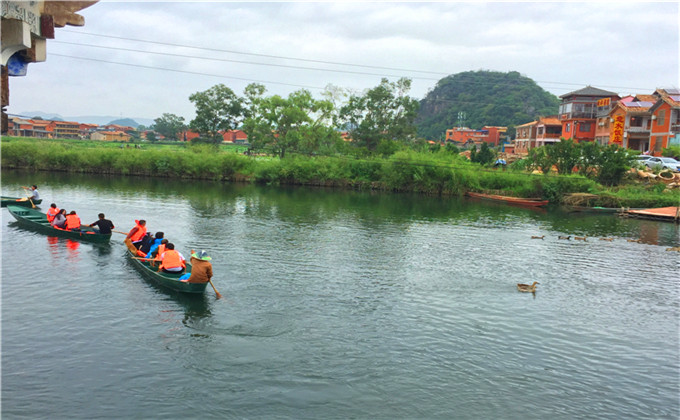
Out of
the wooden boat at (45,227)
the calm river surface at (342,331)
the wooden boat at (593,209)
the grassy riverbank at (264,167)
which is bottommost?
the calm river surface at (342,331)

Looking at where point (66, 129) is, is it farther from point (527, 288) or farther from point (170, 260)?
point (527, 288)

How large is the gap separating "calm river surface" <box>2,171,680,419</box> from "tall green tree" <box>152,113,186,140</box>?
122m

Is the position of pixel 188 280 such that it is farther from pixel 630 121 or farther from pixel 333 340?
pixel 630 121

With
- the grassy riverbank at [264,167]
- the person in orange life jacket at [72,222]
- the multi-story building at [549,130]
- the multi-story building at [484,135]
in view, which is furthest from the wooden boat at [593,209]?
the multi-story building at [484,135]

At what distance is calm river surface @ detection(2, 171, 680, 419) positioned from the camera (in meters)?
12.4

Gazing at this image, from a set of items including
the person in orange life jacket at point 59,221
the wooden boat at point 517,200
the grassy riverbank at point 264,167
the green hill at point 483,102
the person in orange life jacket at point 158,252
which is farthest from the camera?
the green hill at point 483,102

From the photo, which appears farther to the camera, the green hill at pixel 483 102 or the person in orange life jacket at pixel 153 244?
the green hill at pixel 483 102

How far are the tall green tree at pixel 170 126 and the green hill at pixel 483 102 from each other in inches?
2894

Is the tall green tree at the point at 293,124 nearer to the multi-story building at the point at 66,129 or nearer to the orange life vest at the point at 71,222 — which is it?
the orange life vest at the point at 71,222

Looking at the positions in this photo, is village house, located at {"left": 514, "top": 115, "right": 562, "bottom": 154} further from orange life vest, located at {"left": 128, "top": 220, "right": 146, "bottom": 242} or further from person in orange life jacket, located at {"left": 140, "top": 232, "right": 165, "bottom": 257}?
person in orange life jacket, located at {"left": 140, "top": 232, "right": 165, "bottom": 257}

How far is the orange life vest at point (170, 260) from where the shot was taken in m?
19.7

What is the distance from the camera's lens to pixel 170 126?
156750 mm

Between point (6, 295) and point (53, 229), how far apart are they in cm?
1092

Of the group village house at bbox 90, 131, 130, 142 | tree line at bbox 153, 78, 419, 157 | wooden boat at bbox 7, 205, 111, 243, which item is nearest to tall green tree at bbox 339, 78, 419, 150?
tree line at bbox 153, 78, 419, 157
